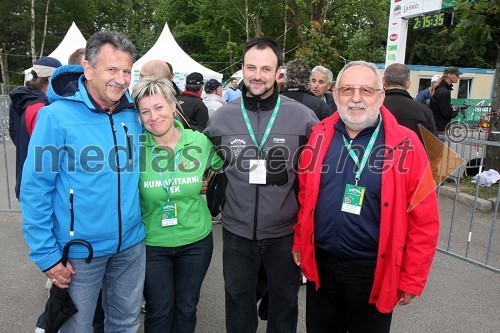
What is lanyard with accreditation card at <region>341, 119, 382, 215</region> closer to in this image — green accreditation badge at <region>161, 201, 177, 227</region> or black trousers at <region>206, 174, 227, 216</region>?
black trousers at <region>206, 174, 227, 216</region>

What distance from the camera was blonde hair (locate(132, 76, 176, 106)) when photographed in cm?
239

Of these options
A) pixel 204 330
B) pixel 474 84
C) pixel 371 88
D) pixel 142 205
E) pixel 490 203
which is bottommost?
pixel 204 330

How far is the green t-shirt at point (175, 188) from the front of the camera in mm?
2412

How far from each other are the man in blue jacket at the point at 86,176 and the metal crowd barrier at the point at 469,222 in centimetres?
397

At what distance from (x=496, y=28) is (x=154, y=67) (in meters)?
6.79

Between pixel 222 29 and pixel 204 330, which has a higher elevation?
pixel 222 29

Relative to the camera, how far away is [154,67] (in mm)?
3949

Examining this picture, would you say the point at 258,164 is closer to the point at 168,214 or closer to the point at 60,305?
the point at 168,214

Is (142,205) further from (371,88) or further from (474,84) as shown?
(474,84)

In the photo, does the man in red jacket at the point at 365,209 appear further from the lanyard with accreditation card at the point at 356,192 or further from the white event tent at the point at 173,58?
the white event tent at the point at 173,58

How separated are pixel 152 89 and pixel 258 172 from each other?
2.78ft

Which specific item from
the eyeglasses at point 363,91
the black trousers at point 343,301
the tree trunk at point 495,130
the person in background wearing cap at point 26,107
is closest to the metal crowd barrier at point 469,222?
the tree trunk at point 495,130

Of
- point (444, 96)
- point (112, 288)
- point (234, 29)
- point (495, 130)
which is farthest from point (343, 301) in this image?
point (234, 29)

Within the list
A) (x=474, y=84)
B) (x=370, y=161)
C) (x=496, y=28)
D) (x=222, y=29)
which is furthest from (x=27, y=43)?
(x=370, y=161)
